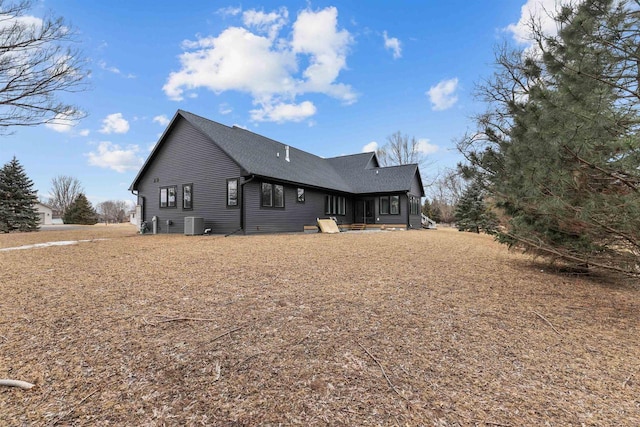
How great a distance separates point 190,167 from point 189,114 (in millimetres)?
2629

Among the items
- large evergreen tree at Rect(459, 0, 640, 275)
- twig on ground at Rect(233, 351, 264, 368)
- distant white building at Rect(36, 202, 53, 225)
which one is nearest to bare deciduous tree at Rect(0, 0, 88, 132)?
twig on ground at Rect(233, 351, 264, 368)

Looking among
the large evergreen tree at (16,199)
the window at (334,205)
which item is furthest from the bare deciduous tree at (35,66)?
the large evergreen tree at (16,199)

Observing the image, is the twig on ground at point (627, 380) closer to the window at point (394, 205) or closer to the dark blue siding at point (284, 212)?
the dark blue siding at point (284, 212)

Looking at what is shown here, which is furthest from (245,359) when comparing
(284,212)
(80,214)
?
(80,214)

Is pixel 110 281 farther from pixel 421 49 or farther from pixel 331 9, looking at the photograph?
pixel 421 49

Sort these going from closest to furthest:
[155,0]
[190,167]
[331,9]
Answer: [155,0]
[331,9]
[190,167]

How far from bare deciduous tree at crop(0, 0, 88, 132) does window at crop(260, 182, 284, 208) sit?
705 cm

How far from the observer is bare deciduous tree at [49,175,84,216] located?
54062mm

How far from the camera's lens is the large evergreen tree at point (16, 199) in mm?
20797

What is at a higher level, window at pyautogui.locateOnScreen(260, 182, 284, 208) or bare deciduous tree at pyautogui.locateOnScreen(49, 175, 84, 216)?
bare deciduous tree at pyautogui.locateOnScreen(49, 175, 84, 216)

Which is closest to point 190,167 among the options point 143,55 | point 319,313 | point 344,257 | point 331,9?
point 143,55

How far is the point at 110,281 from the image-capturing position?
15.9 feet

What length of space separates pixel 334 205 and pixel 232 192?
24.7ft

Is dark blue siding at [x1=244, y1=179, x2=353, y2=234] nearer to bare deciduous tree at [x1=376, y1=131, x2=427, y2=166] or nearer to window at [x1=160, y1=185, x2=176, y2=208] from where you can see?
window at [x1=160, y1=185, x2=176, y2=208]
